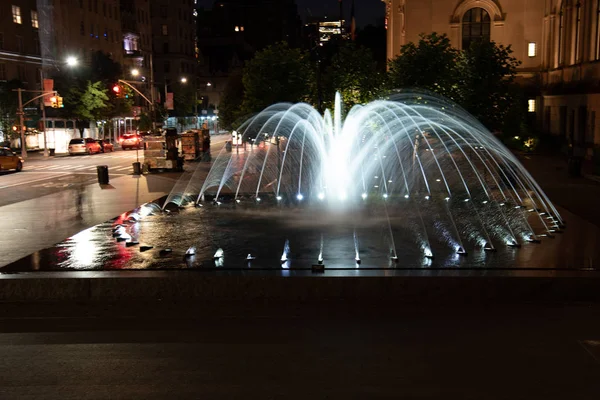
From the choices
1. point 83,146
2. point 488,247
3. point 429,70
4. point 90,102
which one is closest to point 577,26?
point 429,70

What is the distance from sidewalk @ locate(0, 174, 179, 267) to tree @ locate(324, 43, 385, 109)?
9.42 m

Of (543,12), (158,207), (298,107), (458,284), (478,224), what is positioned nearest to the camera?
(458,284)

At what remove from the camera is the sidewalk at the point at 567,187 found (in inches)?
737

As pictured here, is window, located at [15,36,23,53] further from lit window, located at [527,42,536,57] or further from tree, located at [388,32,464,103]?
tree, located at [388,32,464,103]

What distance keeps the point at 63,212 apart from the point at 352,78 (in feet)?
54.5

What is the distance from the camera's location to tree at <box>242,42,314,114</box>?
29875 mm

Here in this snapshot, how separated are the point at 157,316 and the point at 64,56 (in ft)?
233

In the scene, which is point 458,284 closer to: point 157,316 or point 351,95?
point 157,316

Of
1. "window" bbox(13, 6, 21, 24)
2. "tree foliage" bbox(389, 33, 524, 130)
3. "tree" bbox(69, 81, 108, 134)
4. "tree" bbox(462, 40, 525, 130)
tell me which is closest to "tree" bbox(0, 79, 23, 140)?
"tree" bbox(69, 81, 108, 134)

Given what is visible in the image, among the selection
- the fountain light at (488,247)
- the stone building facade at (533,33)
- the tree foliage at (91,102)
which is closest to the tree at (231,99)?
the tree foliage at (91,102)

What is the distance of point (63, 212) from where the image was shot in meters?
19.8

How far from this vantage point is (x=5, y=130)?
57.6 metres

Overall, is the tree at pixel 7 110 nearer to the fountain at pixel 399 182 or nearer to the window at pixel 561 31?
the fountain at pixel 399 182

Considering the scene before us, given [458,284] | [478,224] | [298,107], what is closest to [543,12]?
[298,107]
